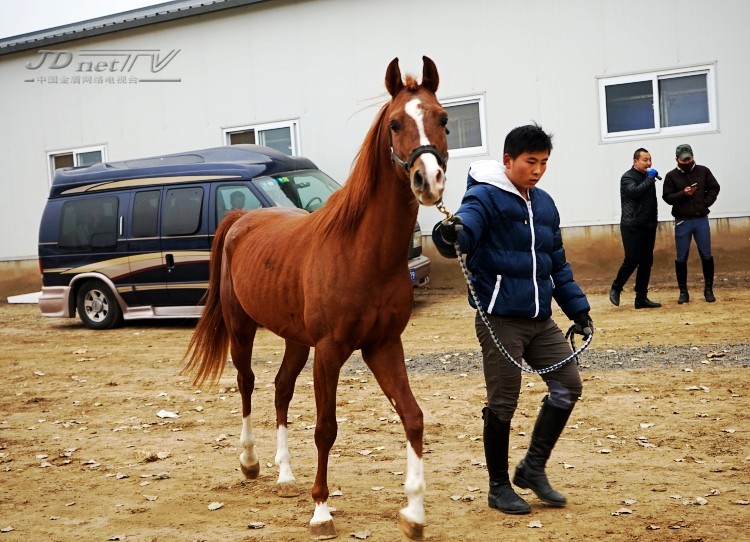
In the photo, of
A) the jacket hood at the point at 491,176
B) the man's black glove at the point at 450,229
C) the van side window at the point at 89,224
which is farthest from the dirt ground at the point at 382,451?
the van side window at the point at 89,224

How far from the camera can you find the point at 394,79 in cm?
455

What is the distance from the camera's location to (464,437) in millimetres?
6453

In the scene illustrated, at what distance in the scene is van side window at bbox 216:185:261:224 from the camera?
42.0ft

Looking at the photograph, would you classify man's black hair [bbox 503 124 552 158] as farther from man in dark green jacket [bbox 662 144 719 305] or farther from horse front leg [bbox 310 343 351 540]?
man in dark green jacket [bbox 662 144 719 305]

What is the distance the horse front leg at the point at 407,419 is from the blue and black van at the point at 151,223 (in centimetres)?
806

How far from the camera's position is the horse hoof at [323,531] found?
4629mm

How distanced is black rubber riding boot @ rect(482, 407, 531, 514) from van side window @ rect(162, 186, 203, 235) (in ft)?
29.7

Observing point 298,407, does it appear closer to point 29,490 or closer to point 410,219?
point 29,490

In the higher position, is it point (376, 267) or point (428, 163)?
point (428, 163)

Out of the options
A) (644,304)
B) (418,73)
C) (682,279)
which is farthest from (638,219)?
(418,73)

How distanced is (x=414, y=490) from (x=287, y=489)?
4.20ft

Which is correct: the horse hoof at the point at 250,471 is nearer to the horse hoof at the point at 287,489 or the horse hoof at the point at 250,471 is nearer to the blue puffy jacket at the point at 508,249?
the horse hoof at the point at 287,489
